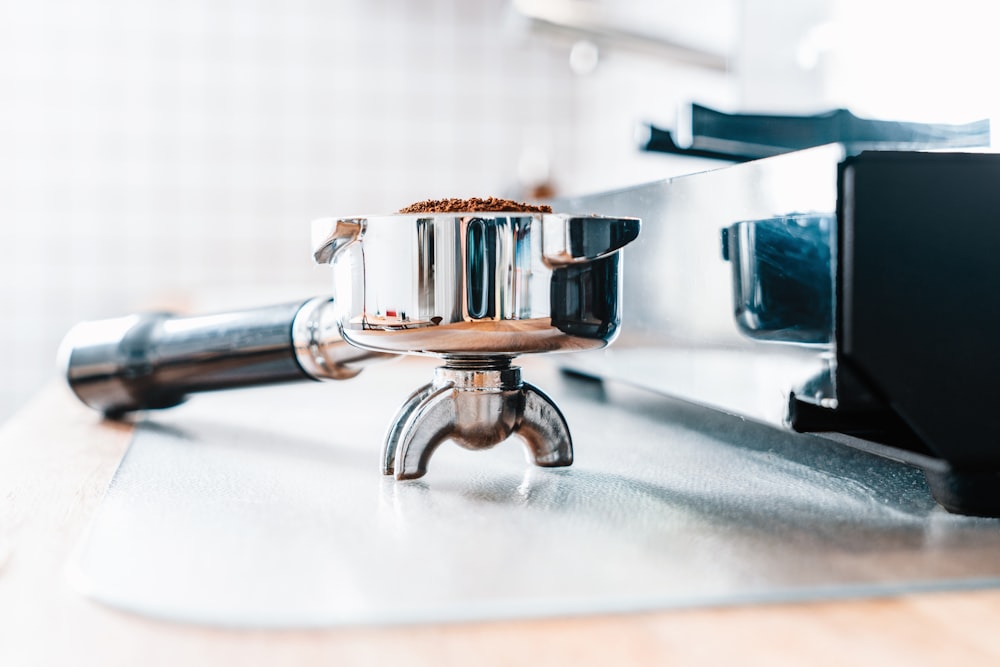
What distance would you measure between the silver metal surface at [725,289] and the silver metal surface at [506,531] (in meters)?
0.05

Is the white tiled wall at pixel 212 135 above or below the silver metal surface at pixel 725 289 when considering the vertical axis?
above

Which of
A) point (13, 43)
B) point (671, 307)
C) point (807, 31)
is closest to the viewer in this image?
point (671, 307)

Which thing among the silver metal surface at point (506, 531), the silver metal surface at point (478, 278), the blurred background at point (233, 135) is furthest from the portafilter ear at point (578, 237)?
the blurred background at point (233, 135)

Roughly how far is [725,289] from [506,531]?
0.17 meters

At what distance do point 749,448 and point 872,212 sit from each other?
221mm

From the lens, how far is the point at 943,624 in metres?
0.27

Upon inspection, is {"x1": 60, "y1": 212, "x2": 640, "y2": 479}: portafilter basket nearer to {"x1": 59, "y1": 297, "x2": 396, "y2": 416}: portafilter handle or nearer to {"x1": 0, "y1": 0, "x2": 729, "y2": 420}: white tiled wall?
{"x1": 59, "y1": 297, "x2": 396, "y2": 416}: portafilter handle

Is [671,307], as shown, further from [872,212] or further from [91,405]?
[91,405]

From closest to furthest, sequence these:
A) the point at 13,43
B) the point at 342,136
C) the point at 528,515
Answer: the point at 528,515
the point at 13,43
the point at 342,136

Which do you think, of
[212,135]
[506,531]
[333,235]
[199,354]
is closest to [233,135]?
[212,135]

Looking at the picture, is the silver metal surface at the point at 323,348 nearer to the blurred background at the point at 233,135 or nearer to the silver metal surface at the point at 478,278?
the silver metal surface at the point at 478,278

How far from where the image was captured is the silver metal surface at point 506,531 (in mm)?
289

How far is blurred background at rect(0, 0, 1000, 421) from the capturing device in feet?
6.40

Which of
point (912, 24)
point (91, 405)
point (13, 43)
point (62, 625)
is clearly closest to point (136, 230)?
point (13, 43)
